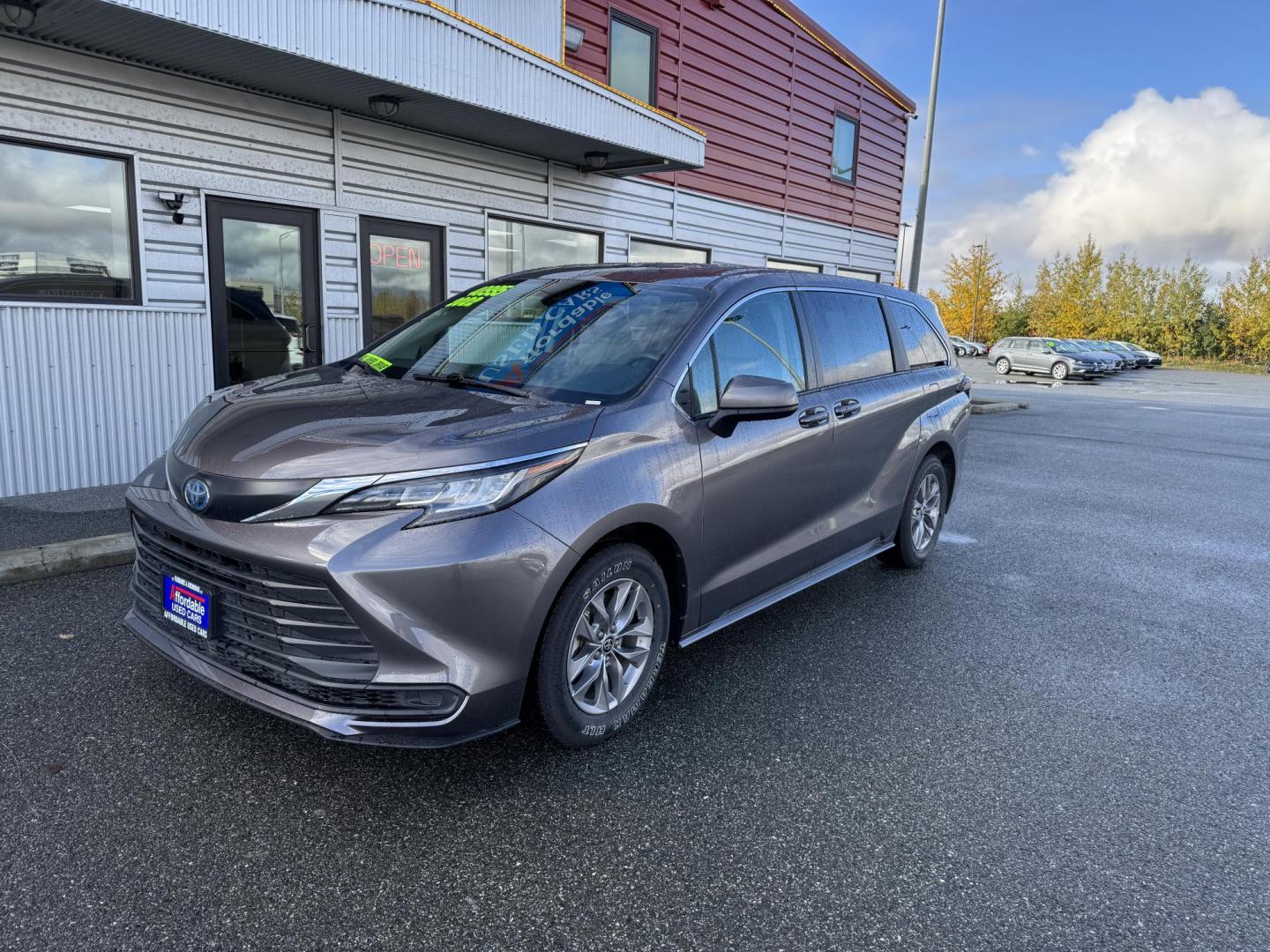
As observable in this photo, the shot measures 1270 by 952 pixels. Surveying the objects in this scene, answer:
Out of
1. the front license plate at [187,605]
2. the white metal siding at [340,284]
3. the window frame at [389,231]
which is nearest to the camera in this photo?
the front license plate at [187,605]

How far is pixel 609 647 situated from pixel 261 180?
20.4ft

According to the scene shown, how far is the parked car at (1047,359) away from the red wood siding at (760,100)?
2113 cm

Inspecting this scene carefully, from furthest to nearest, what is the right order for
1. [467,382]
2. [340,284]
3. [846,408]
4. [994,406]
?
[994,406] < [340,284] < [846,408] < [467,382]

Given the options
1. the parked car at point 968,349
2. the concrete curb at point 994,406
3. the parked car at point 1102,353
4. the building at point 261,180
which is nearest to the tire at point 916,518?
the building at point 261,180

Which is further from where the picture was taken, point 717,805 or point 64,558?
point 64,558

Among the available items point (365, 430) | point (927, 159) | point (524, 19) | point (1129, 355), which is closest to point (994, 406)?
point (927, 159)

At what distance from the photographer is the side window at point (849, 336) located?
14.0 ft

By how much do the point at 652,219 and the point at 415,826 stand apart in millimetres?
10133

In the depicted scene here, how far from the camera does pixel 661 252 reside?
39.4 ft

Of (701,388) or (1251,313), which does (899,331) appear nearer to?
(701,388)

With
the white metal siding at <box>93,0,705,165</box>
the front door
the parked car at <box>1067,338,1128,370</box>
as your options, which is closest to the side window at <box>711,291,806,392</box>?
the front door

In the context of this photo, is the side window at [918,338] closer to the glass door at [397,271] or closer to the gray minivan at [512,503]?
the gray minivan at [512,503]

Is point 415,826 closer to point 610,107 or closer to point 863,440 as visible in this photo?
point 863,440

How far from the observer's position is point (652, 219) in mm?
11609
